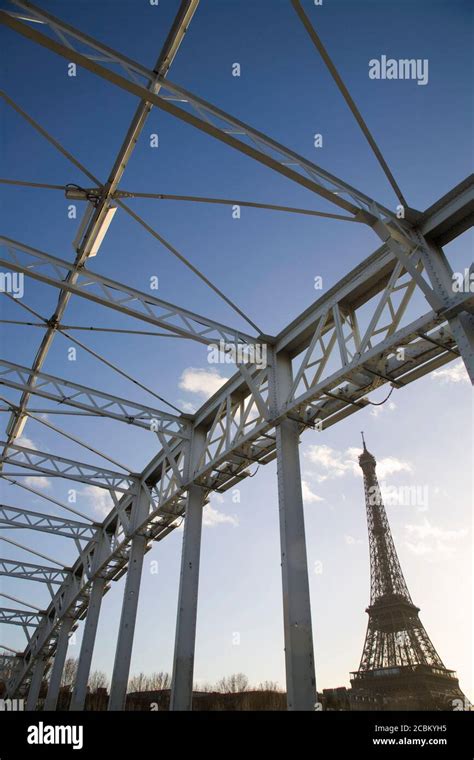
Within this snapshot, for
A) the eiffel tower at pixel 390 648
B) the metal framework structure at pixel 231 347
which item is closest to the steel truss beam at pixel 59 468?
the metal framework structure at pixel 231 347

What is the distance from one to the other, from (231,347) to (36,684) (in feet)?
97.4

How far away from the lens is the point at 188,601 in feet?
36.5

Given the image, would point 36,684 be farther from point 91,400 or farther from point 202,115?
point 202,115

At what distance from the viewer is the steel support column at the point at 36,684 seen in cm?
2853

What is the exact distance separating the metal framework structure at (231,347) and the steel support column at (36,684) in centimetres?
2035

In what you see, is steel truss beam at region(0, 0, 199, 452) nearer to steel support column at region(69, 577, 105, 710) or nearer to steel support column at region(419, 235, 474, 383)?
steel support column at region(419, 235, 474, 383)

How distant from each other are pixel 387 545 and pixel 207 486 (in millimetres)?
46768

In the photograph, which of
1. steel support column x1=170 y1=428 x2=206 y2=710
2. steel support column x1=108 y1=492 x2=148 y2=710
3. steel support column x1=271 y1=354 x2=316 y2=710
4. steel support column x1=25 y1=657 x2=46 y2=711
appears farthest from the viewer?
steel support column x1=25 y1=657 x2=46 y2=711

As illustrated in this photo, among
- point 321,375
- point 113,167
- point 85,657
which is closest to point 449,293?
point 321,375

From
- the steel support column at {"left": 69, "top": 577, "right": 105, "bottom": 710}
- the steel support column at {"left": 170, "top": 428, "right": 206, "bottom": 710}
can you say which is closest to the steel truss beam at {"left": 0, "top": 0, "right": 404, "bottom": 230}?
the steel support column at {"left": 170, "top": 428, "right": 206, "bottom": 710}

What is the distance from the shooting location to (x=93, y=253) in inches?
391

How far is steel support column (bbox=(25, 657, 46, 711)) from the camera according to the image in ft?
93.6

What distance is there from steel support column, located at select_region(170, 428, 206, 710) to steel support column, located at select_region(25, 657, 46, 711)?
931 inches

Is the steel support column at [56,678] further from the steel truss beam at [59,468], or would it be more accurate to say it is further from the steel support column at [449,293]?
the steel support column at [449,293]
